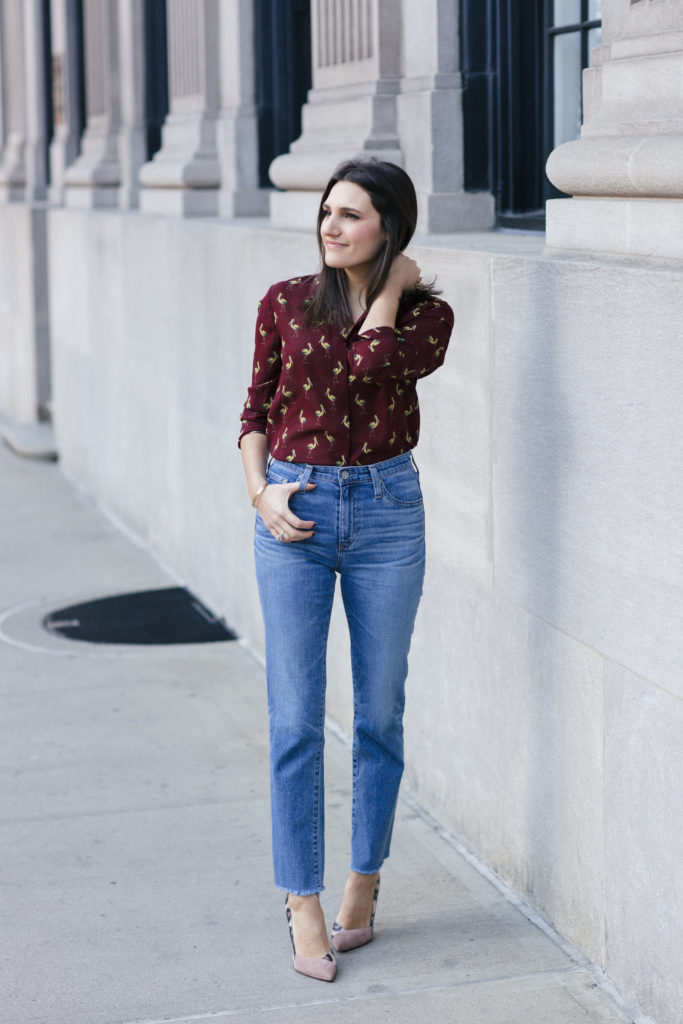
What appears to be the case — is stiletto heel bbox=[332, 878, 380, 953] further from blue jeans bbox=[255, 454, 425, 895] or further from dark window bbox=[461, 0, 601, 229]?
dark window bbox=[461, 0, 601, 229]

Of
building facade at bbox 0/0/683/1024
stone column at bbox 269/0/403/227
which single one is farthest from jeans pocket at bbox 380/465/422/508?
stone column at bbox 269/0/403/227

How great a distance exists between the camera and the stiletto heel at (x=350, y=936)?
4.20 meters

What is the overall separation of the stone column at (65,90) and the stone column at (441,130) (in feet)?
26.6

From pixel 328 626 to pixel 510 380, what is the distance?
3.05ft

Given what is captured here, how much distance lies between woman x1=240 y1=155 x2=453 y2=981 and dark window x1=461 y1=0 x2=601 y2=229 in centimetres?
214

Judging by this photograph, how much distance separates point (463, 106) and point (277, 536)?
2.83m

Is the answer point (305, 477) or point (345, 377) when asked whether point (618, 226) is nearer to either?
point (345, 377)

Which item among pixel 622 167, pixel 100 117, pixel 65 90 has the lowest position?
pixel 622 167

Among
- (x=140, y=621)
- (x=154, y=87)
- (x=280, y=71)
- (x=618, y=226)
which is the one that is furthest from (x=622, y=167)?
(x=154, y=87)

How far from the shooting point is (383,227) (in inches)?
151

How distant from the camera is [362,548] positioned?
388cm

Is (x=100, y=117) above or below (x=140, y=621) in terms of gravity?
above

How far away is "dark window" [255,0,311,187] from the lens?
28.1ft

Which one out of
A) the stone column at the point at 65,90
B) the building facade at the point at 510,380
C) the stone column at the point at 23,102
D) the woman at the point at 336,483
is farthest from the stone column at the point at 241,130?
the stone column at the point at 23,102
